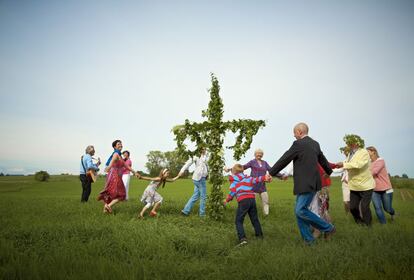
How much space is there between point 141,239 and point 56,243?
5.94 ft

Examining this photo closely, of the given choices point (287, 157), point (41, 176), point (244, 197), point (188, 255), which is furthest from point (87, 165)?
point (41, 176)

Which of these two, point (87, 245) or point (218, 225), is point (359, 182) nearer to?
point (218, 225)

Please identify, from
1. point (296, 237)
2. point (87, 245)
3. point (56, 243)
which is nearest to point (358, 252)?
point (296, 237)

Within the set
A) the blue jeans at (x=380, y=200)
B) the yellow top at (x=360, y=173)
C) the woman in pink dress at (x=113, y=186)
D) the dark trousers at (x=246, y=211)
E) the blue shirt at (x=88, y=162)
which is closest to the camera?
the dark trousers at (x=246, y=211)

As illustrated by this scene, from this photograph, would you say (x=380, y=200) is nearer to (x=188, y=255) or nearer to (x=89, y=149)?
(x=188, y=255)

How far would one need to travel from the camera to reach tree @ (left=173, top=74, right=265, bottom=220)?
1012cm

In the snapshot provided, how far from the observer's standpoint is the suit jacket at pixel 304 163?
6582 mm

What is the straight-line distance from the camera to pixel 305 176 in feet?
21.7

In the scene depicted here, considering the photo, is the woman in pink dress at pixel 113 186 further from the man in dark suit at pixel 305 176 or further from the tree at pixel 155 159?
the tree at pixel 155 159

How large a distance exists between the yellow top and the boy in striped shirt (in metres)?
3.11

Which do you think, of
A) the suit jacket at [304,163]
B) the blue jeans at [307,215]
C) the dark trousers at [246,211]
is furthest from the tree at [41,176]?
the blue jeans at [307,215]

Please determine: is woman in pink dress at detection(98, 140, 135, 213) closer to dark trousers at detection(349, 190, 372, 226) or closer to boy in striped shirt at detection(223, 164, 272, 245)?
boy in striped shirt at detection(223, 164, 272, 245)

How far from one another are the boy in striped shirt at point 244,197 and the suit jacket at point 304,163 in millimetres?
699

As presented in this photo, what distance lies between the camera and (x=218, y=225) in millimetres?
9250
